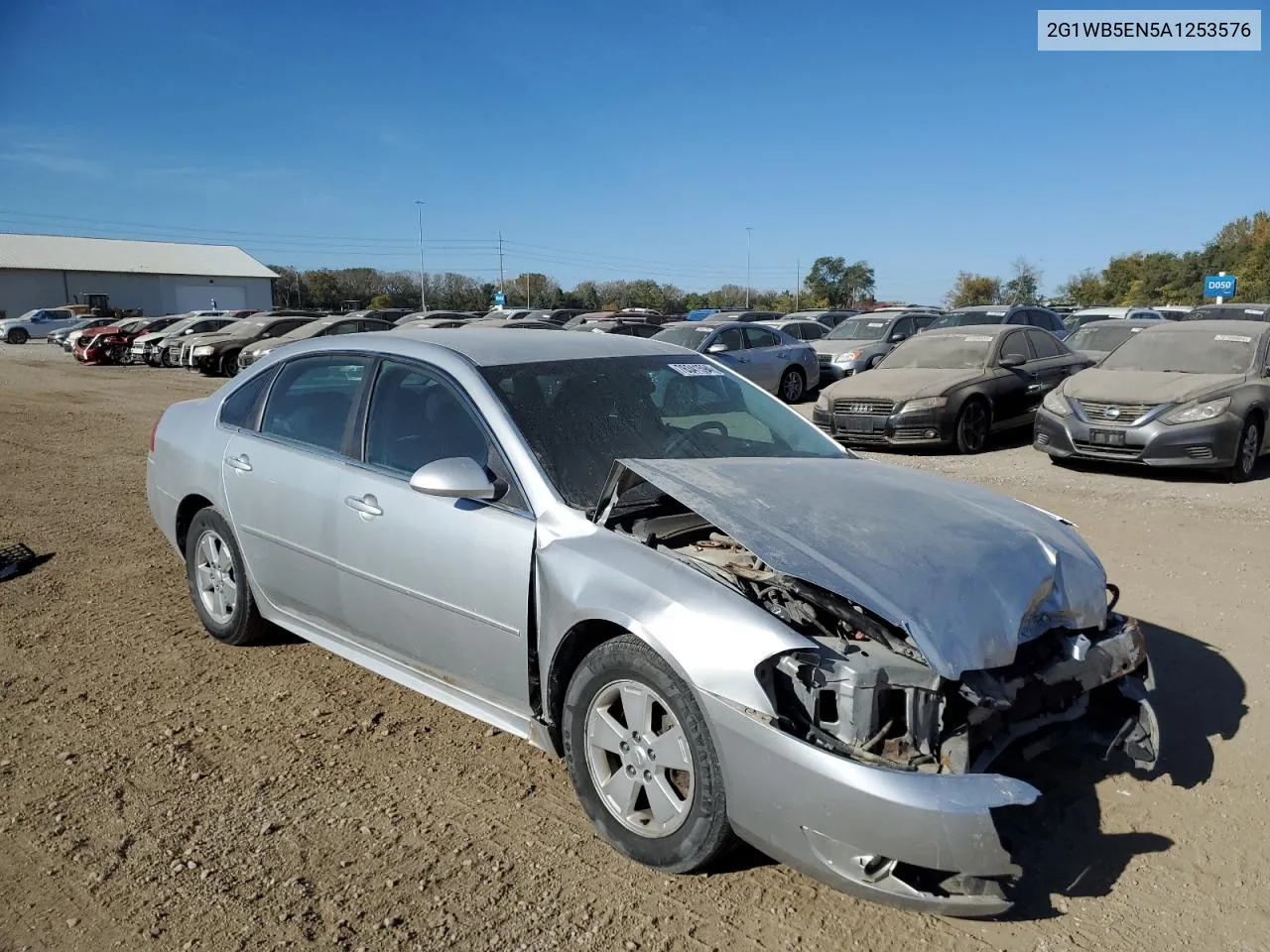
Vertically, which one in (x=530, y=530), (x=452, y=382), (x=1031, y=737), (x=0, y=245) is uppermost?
(x=0, y=245)

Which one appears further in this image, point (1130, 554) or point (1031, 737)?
point (1130, 554)

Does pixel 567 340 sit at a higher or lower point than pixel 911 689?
higher

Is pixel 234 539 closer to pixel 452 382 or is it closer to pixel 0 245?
pixel 452 382

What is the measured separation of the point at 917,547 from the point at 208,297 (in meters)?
76.6

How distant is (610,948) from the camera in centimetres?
266

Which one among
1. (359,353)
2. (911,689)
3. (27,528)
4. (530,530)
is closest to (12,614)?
(27,528)

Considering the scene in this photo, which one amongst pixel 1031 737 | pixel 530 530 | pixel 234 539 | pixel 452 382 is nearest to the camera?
pixel 1031 737

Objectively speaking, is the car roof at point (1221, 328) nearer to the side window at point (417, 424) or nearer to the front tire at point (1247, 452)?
the front tire at point (1247, 452)

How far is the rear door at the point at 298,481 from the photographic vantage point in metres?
4.12

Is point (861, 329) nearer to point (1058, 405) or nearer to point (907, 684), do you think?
point (1058, 405)

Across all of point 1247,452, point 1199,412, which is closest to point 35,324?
point 1199,412

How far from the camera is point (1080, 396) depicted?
387 inches

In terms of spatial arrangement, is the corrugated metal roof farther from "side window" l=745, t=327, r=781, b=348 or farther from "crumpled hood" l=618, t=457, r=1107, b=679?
"crumpled hood" l=618, t=457, r=1107, b=679

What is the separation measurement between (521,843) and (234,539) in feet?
7.78
